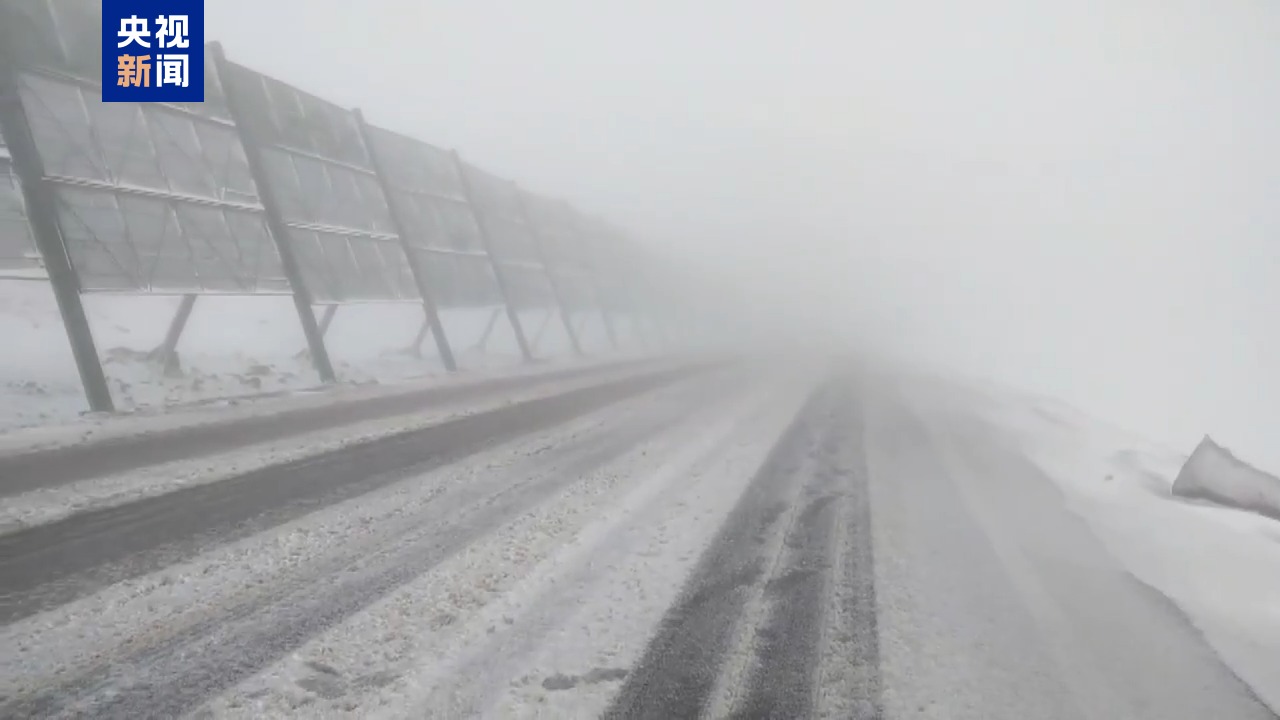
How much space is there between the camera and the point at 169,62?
802 centimetres

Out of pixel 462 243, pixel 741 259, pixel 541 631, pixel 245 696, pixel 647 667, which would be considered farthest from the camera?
pixel 741 259

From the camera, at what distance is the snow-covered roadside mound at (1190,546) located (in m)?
3.22

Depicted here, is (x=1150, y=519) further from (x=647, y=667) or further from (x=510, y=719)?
(x=510, y=719)

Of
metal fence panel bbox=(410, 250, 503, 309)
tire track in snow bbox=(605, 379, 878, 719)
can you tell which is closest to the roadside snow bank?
tire track in snow bbox=(605, 379, 878, 719)

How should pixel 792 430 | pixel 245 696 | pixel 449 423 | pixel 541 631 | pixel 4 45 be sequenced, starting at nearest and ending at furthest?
pixel 245 696
pixel 541 631
pixel 4 45
pixel 449 423
pixel 792 430

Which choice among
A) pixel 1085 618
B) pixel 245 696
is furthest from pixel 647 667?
pixel 1085 618

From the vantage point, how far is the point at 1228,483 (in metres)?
6.33

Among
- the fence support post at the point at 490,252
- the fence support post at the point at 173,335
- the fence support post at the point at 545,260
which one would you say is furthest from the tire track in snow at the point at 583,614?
the fence support post at the point at 545,260

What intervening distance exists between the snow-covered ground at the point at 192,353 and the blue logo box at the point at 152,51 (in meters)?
2.35

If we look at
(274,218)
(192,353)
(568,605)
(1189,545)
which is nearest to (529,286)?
(274,218)

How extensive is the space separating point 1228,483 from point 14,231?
11250 millimetres

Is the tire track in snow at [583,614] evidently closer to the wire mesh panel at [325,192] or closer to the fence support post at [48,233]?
the fence support post at [48,233]

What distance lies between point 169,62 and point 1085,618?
10530mm

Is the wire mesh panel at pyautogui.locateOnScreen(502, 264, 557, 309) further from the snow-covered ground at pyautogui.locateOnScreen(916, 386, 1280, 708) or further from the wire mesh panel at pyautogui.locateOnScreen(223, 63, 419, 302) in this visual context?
the snow-covered ground at pyautogui.locateOnScreen(916, 386, 1280, 708)
